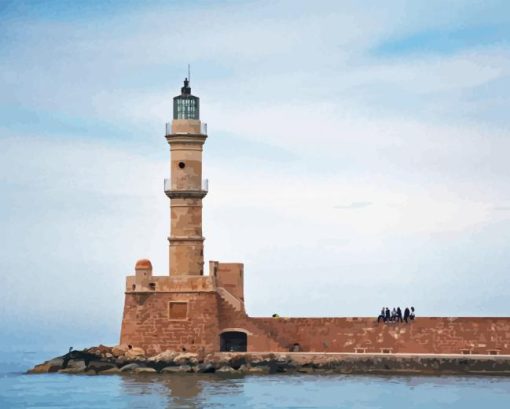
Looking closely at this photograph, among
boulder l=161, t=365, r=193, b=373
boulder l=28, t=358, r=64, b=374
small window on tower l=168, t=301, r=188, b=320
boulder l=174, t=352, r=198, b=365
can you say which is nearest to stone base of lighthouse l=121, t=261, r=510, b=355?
small window on tower l=168, t=301, r=188, b=320

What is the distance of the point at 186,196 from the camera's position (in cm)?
5103

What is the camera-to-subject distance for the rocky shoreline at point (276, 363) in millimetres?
47562

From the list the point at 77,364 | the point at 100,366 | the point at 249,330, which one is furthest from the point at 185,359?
the point at 77,364

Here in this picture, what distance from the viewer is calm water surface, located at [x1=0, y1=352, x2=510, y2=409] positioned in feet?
138

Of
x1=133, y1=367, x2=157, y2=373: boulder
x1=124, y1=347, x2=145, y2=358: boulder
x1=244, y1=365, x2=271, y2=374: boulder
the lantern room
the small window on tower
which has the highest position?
the lantern room

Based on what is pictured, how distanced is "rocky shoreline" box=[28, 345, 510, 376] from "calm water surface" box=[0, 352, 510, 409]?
32 cm

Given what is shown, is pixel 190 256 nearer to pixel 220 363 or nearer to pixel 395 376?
pixel 220 363

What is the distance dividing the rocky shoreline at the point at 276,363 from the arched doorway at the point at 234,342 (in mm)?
1427

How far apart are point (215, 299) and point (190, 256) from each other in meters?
1.80

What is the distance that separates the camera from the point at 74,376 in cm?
5219

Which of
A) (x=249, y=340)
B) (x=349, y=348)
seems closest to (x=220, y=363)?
(x=249, y=340)

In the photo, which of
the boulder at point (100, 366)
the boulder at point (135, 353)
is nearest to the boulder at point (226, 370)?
the boulder at point (135, 353)

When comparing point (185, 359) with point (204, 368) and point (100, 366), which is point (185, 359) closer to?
point (204, 368)

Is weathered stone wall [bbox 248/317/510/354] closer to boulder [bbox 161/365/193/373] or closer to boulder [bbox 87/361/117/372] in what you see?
boulder [bbox 161/365/193/373]
